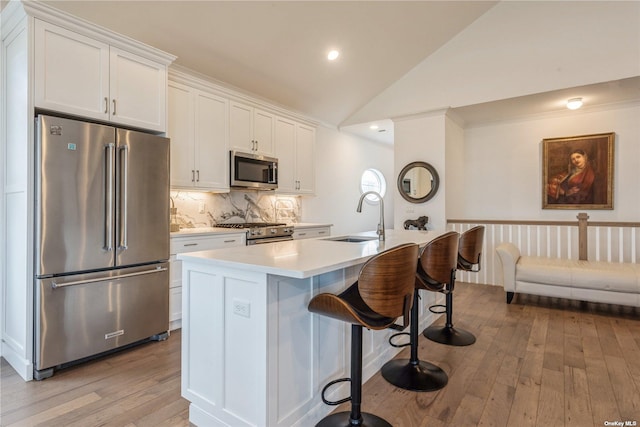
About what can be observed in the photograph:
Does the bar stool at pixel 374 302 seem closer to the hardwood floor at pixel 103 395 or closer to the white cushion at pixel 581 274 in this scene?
the hardwood floor at pixel 103 395

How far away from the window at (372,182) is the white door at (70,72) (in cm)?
509

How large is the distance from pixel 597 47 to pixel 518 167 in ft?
5.90

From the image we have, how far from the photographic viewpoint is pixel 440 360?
8.44 ft

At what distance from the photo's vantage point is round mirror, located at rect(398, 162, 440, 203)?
16.5 ft

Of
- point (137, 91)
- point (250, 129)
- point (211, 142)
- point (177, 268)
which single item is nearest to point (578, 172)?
point (250, 129)

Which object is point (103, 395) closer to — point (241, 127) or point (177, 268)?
point (177, 268)

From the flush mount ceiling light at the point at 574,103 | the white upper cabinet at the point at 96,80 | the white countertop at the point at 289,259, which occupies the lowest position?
the white countertop at the point at 289,259

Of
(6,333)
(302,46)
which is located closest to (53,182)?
(6,333)

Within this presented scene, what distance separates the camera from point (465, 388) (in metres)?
2.16

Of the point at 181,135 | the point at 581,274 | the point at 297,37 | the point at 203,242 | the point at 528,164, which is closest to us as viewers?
the point at 203,242

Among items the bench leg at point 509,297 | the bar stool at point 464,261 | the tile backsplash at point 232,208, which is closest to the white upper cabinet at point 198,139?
the tile backsplash at point 232,208

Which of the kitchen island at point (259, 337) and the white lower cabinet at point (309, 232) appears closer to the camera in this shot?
the kitchen island at point (259, 337)

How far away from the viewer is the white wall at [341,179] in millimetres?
5785

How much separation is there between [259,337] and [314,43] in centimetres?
354
